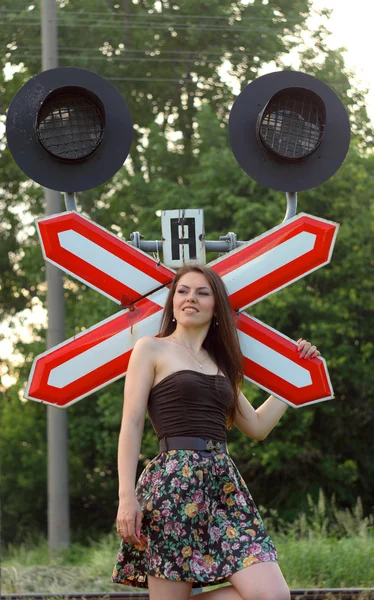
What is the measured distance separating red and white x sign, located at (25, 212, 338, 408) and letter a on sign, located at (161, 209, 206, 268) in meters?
0.07

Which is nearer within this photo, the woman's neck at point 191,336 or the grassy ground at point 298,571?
the woman's neck at point 191,336

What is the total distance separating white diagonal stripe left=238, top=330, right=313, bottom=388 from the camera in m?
3.04

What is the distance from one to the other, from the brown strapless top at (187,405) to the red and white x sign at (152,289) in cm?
15

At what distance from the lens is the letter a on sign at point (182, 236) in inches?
124

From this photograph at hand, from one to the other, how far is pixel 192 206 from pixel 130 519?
12.9m

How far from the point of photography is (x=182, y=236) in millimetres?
3156

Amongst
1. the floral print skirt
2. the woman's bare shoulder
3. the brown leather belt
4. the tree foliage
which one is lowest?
the floral print skirt

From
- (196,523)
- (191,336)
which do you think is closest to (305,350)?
(191,336)

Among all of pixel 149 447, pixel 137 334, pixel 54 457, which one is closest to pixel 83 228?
pixel 137 334

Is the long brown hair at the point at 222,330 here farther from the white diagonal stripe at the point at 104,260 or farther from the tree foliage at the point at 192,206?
the tree foliage at the point at 192,206

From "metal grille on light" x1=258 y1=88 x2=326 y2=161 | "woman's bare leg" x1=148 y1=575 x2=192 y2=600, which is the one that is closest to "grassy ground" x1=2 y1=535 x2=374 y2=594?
"woman's bare leg" x1=148 y1=575 x2=192 y2=600

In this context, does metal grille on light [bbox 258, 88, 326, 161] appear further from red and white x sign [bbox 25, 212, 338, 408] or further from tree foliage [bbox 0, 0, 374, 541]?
tree foliage [bbox 0, 0, 374, 541]

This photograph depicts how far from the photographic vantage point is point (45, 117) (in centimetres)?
306

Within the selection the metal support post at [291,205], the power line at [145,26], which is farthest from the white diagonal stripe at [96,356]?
the power line at [145,26]
